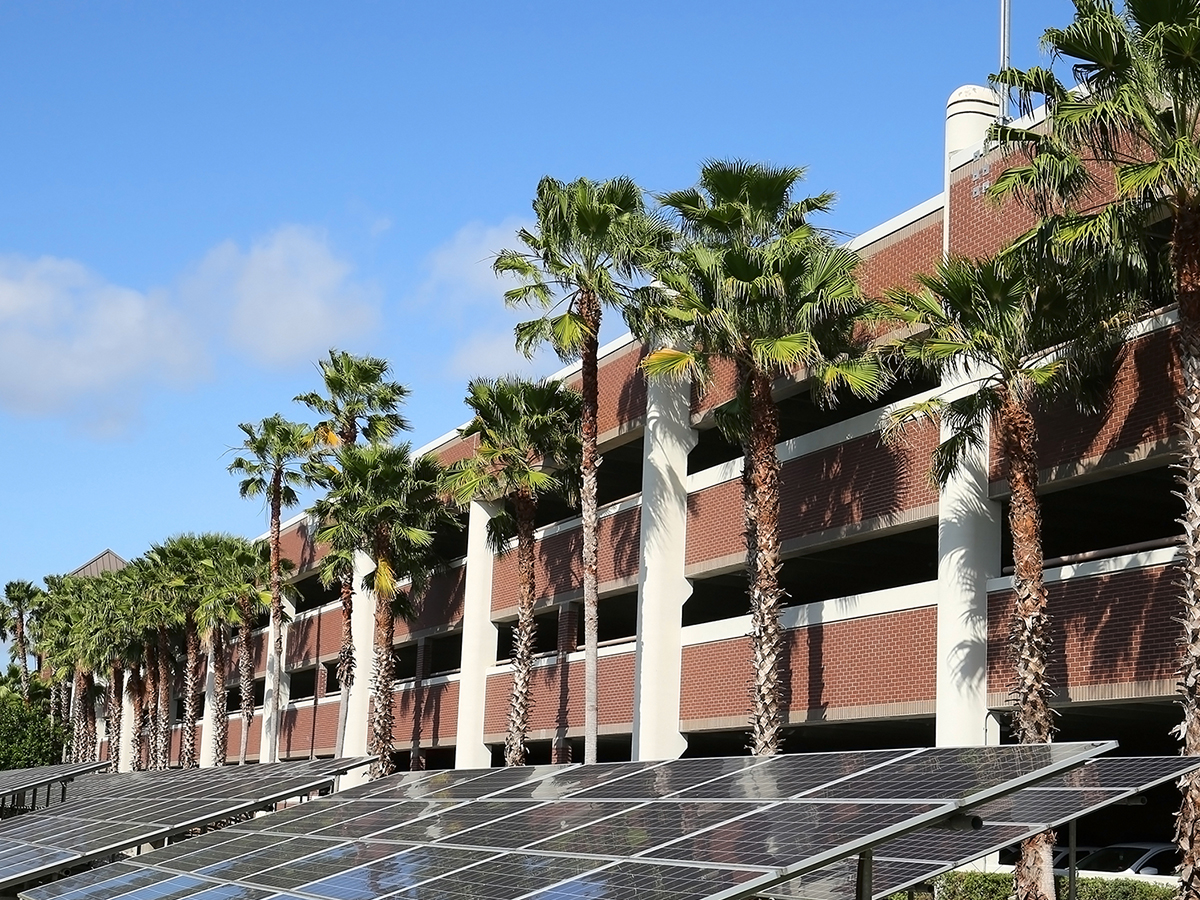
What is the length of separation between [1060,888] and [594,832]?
1194cm

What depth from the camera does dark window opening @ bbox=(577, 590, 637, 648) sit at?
3816cm

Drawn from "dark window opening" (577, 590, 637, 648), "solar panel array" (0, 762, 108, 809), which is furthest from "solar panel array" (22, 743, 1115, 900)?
"dark window opening" (577, 590, 637, 648)

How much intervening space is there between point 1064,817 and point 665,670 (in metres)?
19.8

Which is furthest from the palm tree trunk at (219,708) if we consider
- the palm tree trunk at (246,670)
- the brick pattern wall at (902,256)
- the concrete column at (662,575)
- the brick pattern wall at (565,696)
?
the brick pattern wall at (902,256)

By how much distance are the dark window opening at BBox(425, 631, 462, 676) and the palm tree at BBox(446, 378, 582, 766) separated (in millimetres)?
13449

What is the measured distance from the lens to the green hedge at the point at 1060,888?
771 inches

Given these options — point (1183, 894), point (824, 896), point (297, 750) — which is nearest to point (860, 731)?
point (1183, 894)

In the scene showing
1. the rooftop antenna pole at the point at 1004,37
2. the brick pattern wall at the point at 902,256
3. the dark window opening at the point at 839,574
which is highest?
the rooftop antenna pole at the point at 1004,37

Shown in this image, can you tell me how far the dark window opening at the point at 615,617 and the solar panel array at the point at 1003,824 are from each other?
21.9m

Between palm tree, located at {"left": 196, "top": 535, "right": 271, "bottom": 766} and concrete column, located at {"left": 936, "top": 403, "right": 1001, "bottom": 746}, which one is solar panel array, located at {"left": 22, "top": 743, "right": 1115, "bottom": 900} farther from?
palm tree, located at {"left": 196, "top": 535, "right": 271, "bottom": 766}

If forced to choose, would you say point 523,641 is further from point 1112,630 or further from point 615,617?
point 1112,630

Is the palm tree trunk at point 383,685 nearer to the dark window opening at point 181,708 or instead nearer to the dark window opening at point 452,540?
the dark window opening at point 452,540

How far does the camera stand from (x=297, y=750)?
54.0 meters

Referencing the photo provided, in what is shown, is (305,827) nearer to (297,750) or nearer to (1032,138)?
(1032,138)
